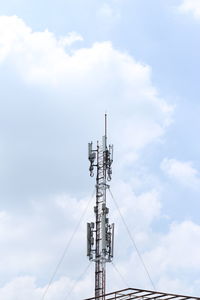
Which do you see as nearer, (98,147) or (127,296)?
(127,296)

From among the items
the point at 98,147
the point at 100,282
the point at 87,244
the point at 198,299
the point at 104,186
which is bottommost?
the point at 198,299

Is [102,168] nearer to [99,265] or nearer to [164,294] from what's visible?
[99,265]

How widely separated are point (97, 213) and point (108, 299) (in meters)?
13.1

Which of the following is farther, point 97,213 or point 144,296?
point 97,213

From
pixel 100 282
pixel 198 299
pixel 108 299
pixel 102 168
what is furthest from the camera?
pixel 102 168

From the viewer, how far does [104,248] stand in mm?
51656

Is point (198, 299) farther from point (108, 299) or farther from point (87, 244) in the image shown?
point (87, 244)

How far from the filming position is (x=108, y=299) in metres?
41.0

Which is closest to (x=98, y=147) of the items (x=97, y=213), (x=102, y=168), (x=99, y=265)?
(x=102, y=168)

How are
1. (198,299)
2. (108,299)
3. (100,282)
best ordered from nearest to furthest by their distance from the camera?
(198,299)
(108,299)
(100,282)

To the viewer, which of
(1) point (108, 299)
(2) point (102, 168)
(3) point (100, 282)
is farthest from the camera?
(2) point (102, 168)

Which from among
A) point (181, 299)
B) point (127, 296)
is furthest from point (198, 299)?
point (127, 296)

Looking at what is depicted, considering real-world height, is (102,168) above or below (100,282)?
above

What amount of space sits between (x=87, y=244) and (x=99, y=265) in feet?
6.55
